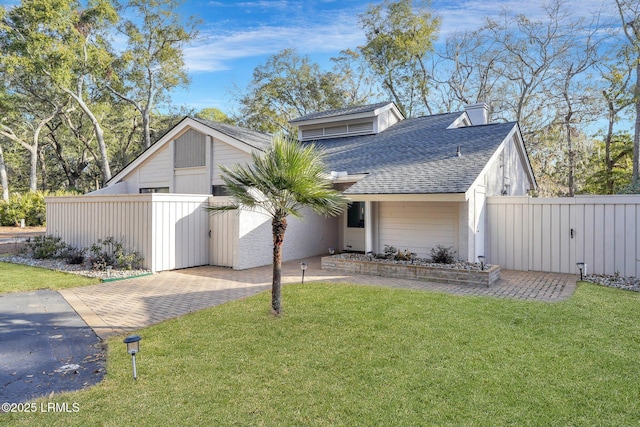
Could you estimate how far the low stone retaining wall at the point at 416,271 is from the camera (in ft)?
27.6

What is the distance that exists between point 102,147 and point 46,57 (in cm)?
639

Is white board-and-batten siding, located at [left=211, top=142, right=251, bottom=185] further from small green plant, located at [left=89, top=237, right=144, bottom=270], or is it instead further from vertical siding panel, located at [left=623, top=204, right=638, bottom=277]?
vertical siding panel, located at [left=623, top=204, right=638, bottom=277]

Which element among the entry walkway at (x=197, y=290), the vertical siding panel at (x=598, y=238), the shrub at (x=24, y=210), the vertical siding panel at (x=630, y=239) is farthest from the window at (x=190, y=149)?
the shrub at (x=24, y=210)

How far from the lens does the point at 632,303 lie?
6699 mm

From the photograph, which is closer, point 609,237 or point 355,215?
point 609,237

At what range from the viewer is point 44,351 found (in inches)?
188

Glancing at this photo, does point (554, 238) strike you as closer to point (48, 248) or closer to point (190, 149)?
point (190, 149)

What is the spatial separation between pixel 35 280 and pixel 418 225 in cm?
1008

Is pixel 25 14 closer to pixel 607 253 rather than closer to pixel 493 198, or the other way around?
pixel 493 198

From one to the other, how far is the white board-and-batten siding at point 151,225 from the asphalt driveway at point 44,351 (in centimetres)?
326

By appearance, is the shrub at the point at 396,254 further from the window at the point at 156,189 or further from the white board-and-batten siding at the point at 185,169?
the window at the point at 156,189

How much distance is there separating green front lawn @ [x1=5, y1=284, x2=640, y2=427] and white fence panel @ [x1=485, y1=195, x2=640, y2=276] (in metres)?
3.55

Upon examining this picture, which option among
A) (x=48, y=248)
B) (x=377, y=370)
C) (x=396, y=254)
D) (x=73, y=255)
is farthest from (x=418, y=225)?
(x=48, y=248)

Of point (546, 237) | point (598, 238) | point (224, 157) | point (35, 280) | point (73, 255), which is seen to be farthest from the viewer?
point (224, 157)
